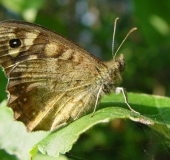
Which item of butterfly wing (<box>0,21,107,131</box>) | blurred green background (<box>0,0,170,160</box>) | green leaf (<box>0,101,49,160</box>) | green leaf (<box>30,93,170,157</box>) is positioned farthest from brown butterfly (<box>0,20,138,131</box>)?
blurred green background (<box>0,0,170,160</box>)

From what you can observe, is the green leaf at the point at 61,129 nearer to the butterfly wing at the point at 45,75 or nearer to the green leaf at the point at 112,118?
the green leaf at the point at 112,118

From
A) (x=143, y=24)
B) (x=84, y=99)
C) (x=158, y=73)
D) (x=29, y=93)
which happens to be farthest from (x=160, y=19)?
(x=29, y=93)

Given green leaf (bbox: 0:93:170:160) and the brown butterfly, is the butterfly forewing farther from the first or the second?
green leaf (bbox: 0:93:170:160)

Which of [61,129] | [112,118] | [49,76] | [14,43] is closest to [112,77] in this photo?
[49,76]

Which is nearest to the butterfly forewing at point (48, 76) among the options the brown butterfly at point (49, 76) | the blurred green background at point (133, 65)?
the brown butterfly at point (49, 76)

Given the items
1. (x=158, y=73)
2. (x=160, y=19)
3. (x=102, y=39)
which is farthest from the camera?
(x=102, y=39)

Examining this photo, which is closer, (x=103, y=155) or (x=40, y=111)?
(x=40, y=111)

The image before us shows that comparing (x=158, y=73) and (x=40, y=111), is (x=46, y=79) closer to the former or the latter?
(x=40, y=111)
